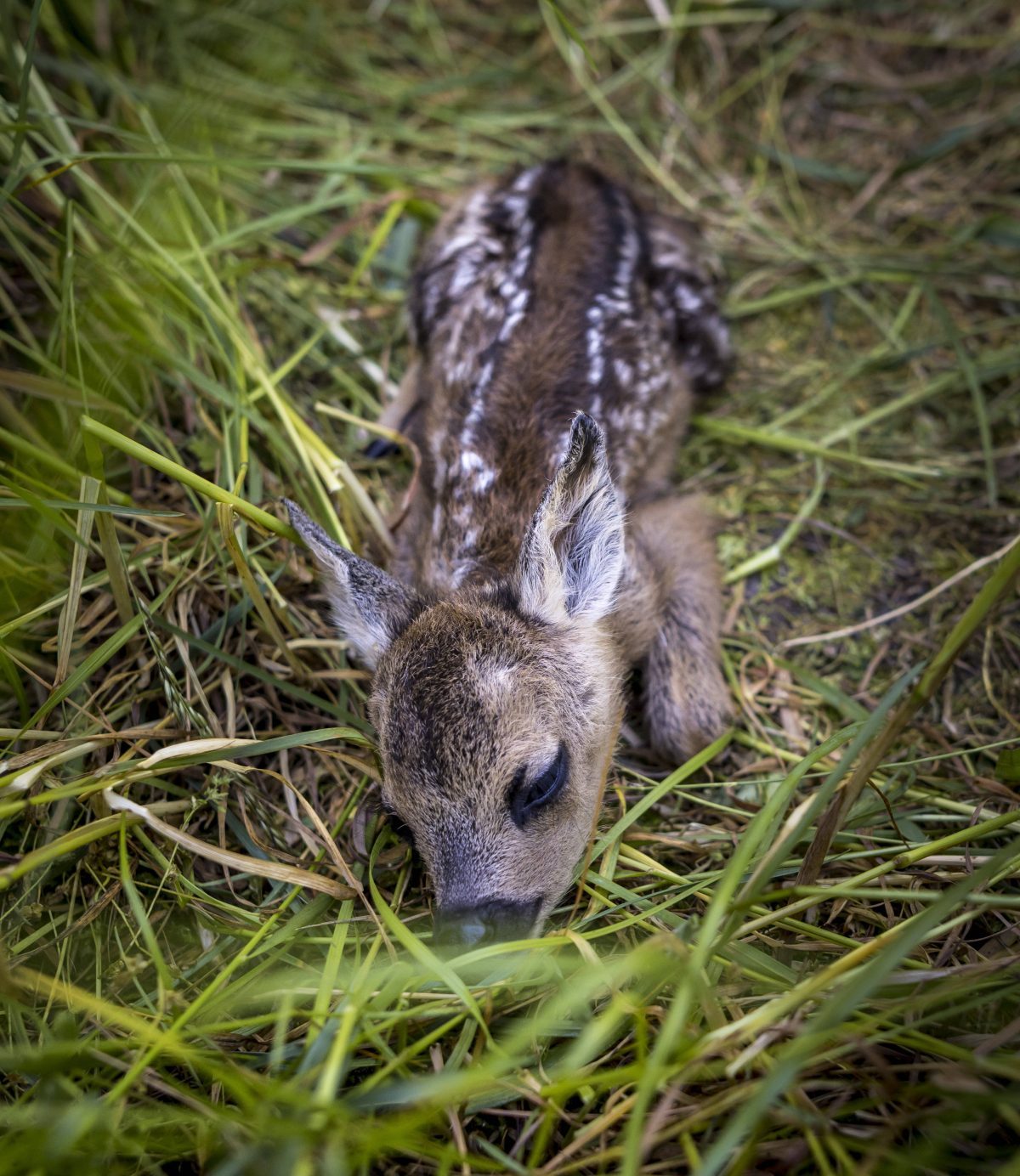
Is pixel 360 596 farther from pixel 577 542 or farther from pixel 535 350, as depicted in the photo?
pixel 535 350

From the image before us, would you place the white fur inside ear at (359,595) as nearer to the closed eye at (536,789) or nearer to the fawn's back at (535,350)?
the fawn's back at (535,350)

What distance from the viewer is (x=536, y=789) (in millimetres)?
2684

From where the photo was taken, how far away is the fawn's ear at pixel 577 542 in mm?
2721

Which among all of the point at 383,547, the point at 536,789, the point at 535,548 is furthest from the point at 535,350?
the point at 536,789

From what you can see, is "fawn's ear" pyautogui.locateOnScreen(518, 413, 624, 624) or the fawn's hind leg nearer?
"fawn's ear" pyautogui.locateOnScreen(518, 413, 624, 624)

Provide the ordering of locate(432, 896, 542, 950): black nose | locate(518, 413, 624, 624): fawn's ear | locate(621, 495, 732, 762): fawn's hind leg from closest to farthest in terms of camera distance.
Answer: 1. locate(432, 896, 542, 950): black nose
2. locate(518, 413, 624, 624): fawn's ear
3. locate(621, 495, 732, 762): fawn's hind leg

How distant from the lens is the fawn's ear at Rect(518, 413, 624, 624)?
8.93 feet

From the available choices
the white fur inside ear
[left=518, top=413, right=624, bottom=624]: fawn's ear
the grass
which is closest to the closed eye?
the grass

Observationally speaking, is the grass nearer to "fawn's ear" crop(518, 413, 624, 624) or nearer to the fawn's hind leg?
the fawn's hind leg

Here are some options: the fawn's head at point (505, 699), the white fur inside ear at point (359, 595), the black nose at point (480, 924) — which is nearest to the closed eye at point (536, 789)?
the fawn's head at point (505, 699)

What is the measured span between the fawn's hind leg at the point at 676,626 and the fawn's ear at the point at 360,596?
32.2 inches

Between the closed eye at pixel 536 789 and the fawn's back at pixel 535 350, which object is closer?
the closed eye at pixel 536 789

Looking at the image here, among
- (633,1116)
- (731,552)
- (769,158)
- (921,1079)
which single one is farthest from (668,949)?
(769,158)

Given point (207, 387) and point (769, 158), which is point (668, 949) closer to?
point (207, 387)
